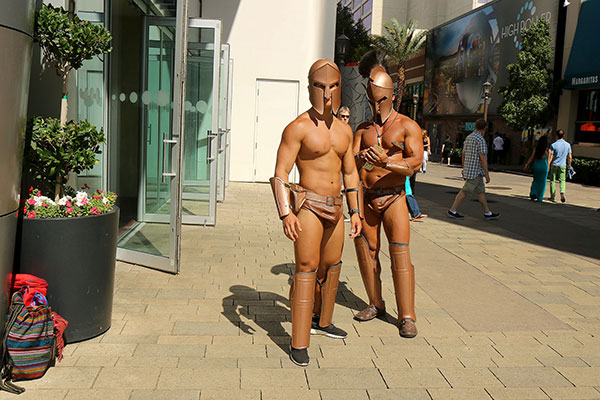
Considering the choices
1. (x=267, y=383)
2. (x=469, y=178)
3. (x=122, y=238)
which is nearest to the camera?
(x=267, y=383)

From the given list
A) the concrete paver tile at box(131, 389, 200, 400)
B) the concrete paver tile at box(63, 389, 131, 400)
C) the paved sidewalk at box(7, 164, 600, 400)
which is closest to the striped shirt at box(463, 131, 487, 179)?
the paved sidewalk at box(7, 164, 600, 400)

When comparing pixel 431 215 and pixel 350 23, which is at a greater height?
pixel 350 23

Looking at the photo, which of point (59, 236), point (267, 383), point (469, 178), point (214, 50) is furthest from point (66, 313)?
point (469, 178)

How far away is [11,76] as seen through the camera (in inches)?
134

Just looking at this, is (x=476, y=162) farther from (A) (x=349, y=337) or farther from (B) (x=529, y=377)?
(B) (x=529, y=377)

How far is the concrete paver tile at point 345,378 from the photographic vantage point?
3.72 m

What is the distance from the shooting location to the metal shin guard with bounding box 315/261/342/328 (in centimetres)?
445

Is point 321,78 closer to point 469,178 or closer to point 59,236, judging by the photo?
point 59,236

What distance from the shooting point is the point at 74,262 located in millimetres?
4070

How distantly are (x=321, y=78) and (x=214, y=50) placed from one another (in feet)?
17.0

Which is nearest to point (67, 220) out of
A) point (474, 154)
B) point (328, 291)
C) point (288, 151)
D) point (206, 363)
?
point (206, 363)

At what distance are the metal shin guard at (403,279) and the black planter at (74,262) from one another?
2.16m

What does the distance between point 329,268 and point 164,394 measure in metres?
1.48

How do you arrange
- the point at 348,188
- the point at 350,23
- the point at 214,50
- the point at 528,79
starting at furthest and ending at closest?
the point at 350,23 < the point at 528,79 < the point at 214,50 < the point at 348,188
